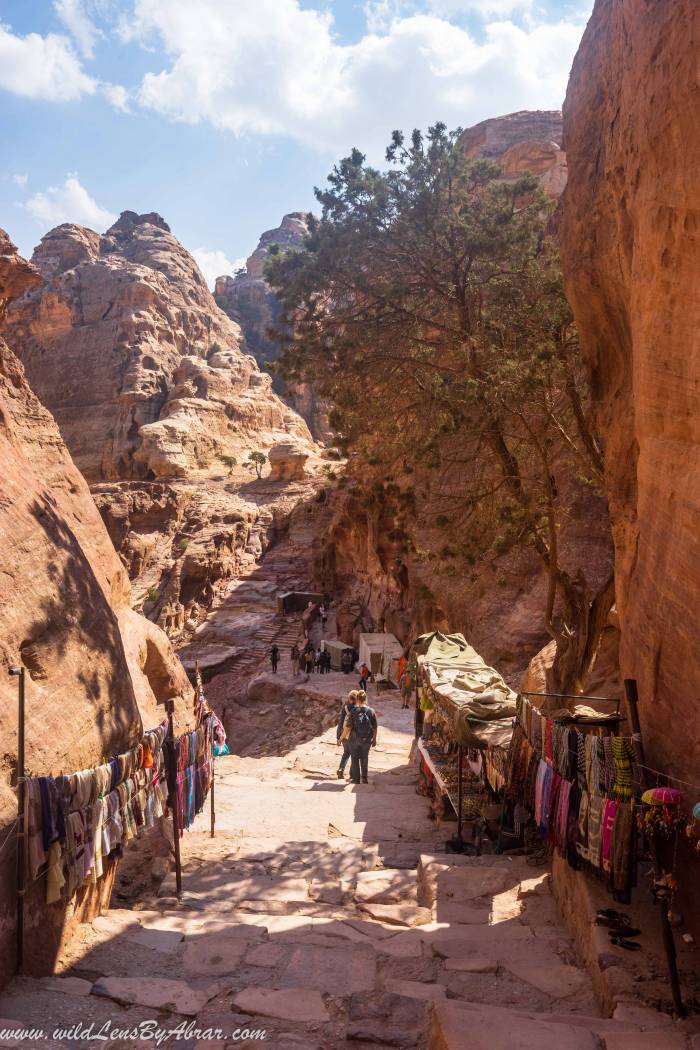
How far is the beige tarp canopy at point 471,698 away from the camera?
904cm

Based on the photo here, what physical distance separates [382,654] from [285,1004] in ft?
76.6

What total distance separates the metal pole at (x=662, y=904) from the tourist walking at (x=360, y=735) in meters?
6.78

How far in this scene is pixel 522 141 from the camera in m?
56.5

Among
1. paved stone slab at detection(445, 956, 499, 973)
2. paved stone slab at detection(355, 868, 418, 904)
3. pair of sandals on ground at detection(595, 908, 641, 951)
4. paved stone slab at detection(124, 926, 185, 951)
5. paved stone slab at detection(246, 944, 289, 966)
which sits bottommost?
paved stone slab at detection(355, 868, 418, 904)

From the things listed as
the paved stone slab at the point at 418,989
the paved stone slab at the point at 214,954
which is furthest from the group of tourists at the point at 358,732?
the paved stone slab at the point at 418,989

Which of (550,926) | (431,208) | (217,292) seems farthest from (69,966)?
(217,292)

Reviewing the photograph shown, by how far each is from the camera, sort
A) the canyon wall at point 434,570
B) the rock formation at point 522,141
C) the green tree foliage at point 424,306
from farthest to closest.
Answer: the rock formation at point 522,141 → the canyon wall at point 434,570 → the green tree foliage at point 424,306

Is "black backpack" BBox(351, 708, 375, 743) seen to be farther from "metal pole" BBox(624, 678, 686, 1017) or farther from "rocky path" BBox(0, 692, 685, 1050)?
"metal pole" BBox(624, 678, 686, 1017)

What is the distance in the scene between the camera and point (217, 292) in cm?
10681

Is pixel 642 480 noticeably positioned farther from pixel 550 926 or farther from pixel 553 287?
pixel 553 287

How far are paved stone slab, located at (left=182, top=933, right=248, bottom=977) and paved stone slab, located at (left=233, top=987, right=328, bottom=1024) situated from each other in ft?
1.83

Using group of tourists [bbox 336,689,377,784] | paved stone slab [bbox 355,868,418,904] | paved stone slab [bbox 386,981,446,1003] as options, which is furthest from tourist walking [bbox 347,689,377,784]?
paved stone slab [bbox 386,981,446,1003]

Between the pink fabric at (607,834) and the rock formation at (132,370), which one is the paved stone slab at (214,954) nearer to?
the pink fabric at (607,834)

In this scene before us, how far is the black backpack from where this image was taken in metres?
12.4
